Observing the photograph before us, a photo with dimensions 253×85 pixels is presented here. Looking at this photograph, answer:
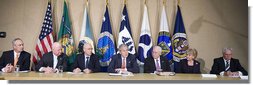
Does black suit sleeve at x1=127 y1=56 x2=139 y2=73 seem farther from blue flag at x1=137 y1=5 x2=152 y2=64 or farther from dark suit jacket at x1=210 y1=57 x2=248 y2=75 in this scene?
dark suit jacket at x1=210 y1=57 x2=248 y2=75

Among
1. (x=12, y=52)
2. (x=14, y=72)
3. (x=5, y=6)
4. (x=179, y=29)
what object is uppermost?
(x=5, y=6)

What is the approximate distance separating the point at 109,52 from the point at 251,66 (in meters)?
3.75

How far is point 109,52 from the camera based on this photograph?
16.1 feet

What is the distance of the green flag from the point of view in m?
4.82

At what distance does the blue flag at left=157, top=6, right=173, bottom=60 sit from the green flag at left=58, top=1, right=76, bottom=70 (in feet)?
5.01

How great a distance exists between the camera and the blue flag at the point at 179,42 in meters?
4.89

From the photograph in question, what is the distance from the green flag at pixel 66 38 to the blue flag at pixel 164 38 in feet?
5.01

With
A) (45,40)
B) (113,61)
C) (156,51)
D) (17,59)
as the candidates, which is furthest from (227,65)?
(17,59)

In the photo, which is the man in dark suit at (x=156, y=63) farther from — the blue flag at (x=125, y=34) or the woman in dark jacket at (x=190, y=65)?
the blue flag at (x=125, y=34)

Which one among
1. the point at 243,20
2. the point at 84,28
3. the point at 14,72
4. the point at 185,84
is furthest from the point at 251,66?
the point at 243,20

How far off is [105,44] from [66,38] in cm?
68

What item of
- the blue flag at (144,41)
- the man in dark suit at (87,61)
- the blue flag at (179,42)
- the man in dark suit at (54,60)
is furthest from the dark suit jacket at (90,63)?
the blue flag at (179,42)

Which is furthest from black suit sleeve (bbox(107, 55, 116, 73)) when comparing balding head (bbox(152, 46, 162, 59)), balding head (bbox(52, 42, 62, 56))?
balding head (bbox(52, 42, 62, 56))

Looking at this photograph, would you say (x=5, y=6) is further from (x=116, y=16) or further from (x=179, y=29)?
(x=179, y=29)
